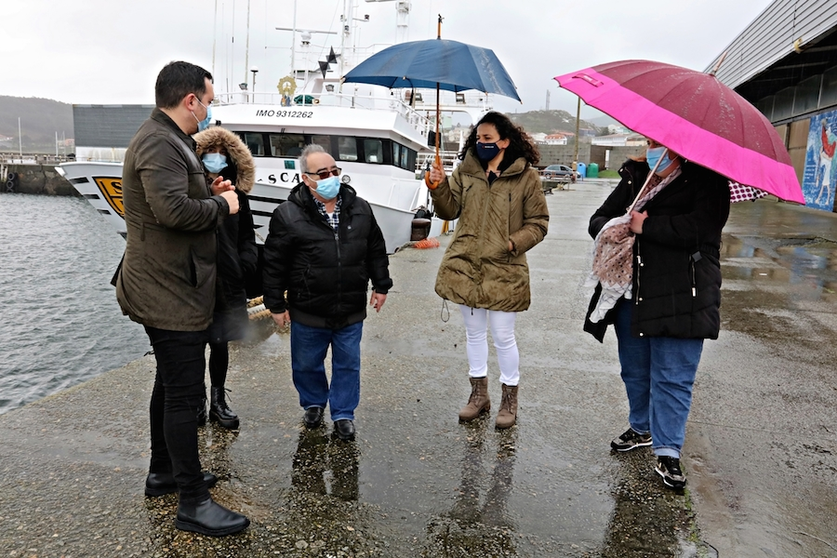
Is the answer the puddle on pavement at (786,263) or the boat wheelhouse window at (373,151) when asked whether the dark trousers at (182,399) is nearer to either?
the puddle on pavement at (786,263)

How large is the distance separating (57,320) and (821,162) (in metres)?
18.8

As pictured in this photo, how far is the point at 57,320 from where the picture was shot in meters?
10.8

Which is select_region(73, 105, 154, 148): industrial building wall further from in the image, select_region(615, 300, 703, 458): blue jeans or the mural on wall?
select_region(615, 300, 703, 458): blue jeans

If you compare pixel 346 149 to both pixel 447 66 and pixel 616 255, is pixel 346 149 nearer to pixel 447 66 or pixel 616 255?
pixel 447 66

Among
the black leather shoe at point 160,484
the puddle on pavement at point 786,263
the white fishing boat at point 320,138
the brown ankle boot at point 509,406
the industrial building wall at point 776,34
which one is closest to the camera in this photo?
the black leather shoe at point 160,484

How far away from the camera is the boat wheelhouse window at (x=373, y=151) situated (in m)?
11.9

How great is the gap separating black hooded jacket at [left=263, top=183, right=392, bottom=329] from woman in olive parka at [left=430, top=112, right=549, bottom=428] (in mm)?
529

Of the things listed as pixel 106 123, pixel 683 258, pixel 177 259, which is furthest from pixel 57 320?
pixel 106 123

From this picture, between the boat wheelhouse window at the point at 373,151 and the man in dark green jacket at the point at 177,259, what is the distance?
31.2 ft

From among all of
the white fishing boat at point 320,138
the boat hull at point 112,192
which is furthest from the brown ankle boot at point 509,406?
the white fishing boat at point 320,138

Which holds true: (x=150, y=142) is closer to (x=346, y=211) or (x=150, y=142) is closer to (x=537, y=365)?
Answer: (x=346, y=211)

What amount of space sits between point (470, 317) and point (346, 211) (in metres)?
0.97

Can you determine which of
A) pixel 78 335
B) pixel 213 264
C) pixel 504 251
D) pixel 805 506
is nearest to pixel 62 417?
pixel 213 264

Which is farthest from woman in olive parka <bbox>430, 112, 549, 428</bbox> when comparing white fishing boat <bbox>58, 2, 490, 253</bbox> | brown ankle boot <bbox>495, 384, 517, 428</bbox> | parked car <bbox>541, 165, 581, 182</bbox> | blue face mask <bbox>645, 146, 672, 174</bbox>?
parked car <bbox>541, 165, 581, 182</bbox>
